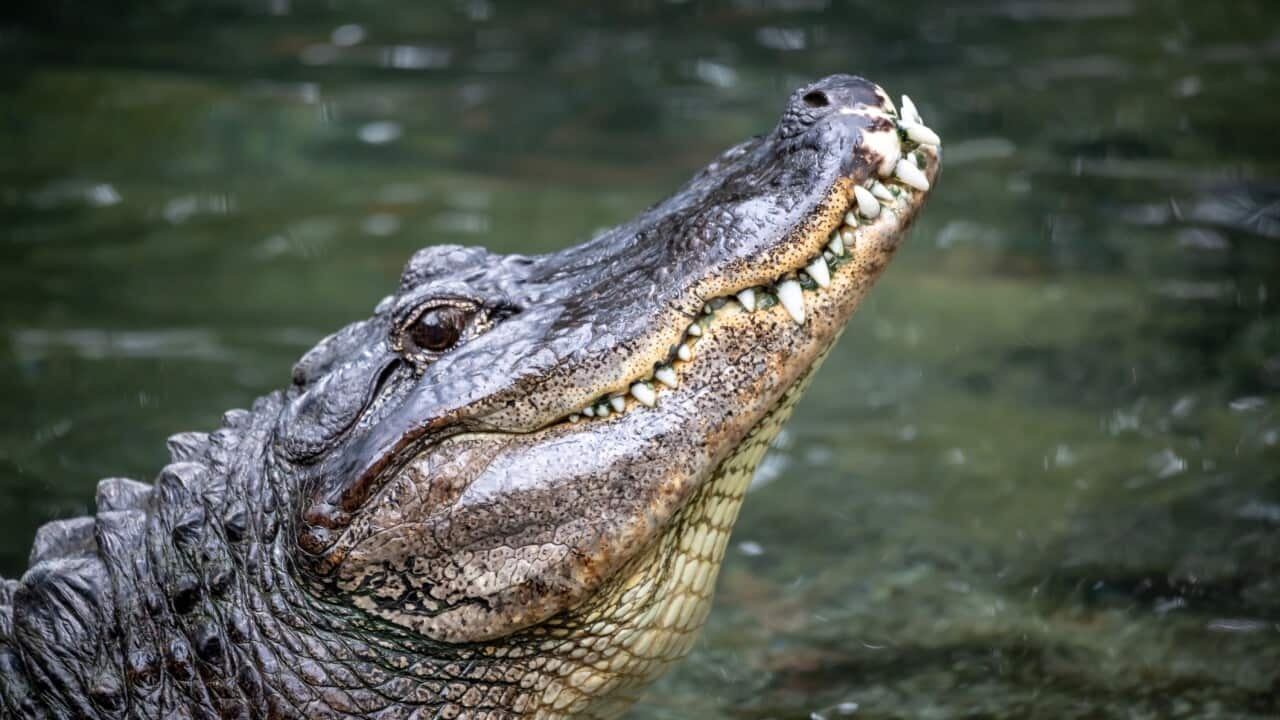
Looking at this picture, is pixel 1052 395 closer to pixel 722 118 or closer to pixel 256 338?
pixel 256 338

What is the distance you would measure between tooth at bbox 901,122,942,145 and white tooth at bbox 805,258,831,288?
322 millimetres

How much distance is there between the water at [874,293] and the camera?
4.09 m

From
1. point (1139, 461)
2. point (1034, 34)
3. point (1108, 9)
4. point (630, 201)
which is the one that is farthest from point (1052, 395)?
point (1108, 9)

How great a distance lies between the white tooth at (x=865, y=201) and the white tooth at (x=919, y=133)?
16 cm

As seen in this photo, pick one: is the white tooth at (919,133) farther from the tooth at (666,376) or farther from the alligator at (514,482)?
the tooth at (666,376)

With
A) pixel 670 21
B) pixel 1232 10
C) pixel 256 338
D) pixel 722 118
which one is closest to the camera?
pixel 256 338

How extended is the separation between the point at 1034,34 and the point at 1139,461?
708cm

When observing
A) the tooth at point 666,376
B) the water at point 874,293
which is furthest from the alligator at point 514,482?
the water at point 874,293

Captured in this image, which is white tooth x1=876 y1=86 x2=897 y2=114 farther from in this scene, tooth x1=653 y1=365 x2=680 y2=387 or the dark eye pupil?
the dark eye pupil

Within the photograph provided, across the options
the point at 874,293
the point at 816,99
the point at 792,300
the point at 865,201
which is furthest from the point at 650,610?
the point at 874,293

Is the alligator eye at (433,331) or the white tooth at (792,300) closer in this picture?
the white tooth at (792,300)

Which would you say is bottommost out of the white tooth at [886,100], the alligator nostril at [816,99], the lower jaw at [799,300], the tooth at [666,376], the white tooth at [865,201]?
the tooth at [666,376]

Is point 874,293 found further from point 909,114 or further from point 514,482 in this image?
point 514,482

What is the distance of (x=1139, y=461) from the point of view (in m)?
5.14
